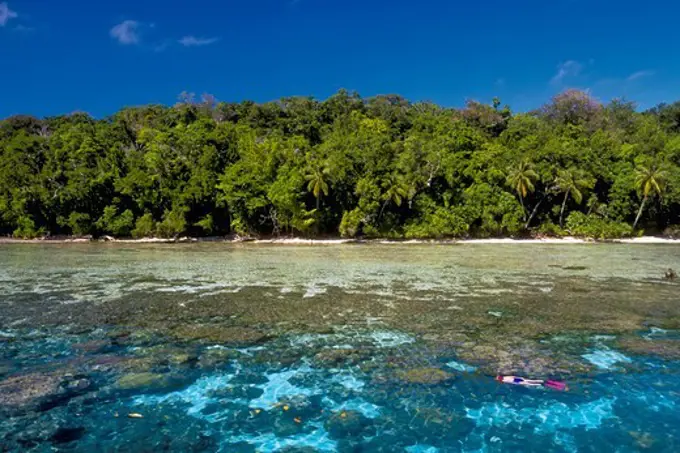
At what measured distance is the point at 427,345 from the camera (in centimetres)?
1065

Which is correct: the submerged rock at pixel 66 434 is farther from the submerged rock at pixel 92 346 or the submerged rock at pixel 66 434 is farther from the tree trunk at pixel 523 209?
the tree trunk at pixel 523 209

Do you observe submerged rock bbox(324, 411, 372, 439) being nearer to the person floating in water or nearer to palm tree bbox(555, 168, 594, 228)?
the person floating in water

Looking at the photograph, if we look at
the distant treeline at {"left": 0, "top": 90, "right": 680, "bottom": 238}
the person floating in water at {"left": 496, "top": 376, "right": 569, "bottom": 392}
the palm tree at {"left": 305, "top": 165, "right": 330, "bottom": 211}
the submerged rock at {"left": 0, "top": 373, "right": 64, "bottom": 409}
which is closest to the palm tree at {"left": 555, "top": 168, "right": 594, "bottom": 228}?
the distant treeline at {"left": 0, "top": 90, "right": 680, "bottom": 238}

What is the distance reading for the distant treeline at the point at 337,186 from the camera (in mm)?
53156

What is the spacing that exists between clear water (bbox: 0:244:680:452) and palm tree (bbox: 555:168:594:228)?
127 ft

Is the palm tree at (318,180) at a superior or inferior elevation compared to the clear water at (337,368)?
superior

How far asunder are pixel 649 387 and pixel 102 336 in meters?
12.0

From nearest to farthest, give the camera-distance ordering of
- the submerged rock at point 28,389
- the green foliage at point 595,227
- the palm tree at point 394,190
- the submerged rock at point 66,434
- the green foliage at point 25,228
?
the submerged rock at point 66,434 < the submerged rock at point 28,389 < the green foliage at point 595,227 < the palm tree at point 394,190 < the green foliage at point 25,228

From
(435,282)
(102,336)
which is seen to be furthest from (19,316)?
(435,282)

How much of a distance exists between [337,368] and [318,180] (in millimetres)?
43870

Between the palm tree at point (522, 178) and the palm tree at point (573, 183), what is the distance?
3115mm

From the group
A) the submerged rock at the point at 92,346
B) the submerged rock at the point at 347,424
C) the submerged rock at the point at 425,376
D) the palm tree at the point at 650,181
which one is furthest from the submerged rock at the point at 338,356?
the palm tree at the point at 650,181

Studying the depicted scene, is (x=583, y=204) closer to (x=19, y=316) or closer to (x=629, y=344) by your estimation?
(x=629, y=344)

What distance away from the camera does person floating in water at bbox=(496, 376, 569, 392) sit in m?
8.08
